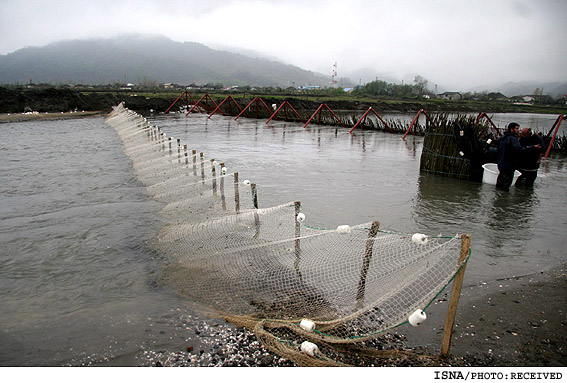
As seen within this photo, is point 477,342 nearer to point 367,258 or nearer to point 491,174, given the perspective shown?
point 367,258

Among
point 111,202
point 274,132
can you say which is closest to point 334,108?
point 274,132

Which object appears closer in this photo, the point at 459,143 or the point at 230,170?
the point at 459,143

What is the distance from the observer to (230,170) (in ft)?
43.3

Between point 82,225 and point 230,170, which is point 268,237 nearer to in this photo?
point 82,225

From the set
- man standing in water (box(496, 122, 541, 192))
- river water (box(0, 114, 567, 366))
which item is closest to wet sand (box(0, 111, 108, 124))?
river water (box(0, 114, 567, 366))

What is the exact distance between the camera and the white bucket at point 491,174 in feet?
34.8

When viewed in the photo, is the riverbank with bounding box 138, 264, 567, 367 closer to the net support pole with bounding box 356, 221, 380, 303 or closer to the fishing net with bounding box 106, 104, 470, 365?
the fishing net with bounding box 106, 104, 470, 365

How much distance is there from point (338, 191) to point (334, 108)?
51091 millimetres

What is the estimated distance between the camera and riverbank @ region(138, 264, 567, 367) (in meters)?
3.65

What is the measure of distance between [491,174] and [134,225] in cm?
952

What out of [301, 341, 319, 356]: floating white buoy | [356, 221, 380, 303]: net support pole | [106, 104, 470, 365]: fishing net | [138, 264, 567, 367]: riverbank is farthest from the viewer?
[356, 221, 380, 303]: net support pole

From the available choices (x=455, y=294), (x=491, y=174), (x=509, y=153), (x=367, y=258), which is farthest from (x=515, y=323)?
(x=491, y=174)

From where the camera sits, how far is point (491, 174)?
10.9 m

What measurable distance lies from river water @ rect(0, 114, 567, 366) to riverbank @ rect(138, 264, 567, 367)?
13.3 inches
